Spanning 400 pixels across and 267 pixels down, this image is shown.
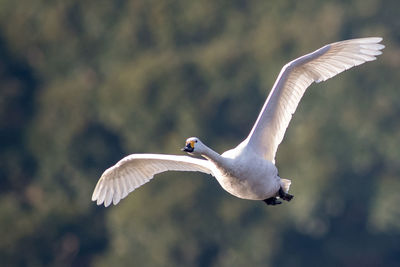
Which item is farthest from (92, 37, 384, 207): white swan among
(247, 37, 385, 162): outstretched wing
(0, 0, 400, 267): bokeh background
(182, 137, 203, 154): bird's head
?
(0, 0, 400, 267): bokeh background

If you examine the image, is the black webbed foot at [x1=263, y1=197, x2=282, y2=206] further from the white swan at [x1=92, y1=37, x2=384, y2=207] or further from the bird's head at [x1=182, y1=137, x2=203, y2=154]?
the bird's head at [x1=182, y1=137, x2=203, y2=154]

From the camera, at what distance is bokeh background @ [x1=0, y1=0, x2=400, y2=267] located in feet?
131

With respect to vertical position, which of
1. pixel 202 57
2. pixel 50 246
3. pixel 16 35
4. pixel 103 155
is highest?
pixel 16 35

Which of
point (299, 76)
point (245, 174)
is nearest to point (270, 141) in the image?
point (299, 76)

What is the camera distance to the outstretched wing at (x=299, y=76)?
15.5 metres

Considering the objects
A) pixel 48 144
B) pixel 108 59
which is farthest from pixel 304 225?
pixel 108 59

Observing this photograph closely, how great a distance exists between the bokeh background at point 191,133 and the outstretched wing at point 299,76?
22.8 meters

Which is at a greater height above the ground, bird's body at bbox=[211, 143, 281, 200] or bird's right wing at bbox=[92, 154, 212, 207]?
bird's right wing at bbox=[92, 154, 212, 207]

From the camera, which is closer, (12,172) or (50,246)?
(50,246)

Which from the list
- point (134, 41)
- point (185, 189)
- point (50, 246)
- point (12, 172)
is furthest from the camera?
point (134, 41)

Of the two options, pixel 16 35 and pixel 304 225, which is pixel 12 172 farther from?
pixel 304 225

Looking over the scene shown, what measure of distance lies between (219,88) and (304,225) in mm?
7367

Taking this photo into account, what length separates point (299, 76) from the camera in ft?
51.6

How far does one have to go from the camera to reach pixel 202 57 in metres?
46.4
